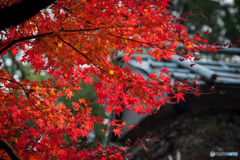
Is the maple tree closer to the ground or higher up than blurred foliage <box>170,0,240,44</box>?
closer to the ground

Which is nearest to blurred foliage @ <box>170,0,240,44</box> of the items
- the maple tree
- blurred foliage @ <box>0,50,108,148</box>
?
blurred foliage @ <box>0,50,108,148</box>

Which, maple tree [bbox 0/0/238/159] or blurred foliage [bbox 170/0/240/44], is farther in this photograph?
blurred foliage [bbox 170/0/240/44]

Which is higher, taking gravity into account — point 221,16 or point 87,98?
point 221,16

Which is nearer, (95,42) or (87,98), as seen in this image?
(95,42)

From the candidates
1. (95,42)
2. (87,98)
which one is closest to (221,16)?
(87,98)

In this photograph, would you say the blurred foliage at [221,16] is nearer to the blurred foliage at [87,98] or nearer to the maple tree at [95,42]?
the blurred foliage at [87,98]

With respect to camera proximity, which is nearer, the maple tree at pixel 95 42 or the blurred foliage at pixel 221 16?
the maple tree at pixel 95 42

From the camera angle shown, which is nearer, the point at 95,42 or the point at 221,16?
the point at 95,42

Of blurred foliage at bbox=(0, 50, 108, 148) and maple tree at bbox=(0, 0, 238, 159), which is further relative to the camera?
blurred foliage at bbox=(0, 50, 108, 148)

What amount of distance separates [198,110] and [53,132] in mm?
3982

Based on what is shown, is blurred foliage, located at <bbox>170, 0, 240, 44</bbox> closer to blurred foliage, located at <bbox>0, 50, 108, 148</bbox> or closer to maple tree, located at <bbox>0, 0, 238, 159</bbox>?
blurred foliage, located at <bbox>0, 50, 108, 148</bbox>

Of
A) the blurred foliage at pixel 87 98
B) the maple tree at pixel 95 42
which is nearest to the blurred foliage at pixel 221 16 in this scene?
the blurred foliage at pixel 87 98

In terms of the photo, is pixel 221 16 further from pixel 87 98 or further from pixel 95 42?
pixel 95 42

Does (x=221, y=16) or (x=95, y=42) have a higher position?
(x=221, y=16)
